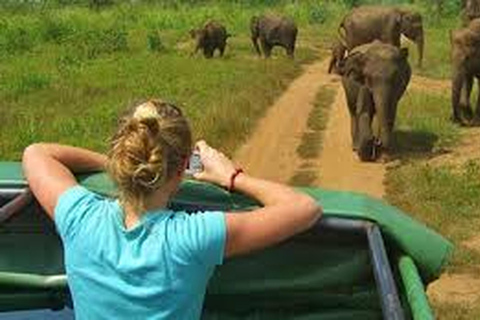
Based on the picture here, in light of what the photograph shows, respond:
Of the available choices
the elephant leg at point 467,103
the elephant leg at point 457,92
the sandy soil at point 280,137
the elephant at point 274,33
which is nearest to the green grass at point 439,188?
the elephant leg at point 457,92

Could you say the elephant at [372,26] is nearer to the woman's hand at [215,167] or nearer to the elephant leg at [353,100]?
the elephant leg at [353,100]

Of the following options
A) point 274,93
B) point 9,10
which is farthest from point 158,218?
point 9,10

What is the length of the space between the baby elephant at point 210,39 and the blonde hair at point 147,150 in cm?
2394

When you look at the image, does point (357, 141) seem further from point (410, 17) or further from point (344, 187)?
point (410, 17)

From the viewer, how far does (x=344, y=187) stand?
11.7 metres

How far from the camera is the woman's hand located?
3.37 meters

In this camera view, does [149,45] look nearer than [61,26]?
Yes

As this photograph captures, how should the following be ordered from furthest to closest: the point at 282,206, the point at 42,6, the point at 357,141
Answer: the point at 42,6, the point at 357,141, the point at 282,206

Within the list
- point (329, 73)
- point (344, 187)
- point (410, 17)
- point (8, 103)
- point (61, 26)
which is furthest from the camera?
point (61, 26)

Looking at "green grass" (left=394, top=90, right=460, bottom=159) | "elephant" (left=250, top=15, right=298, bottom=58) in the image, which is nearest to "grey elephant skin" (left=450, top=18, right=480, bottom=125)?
"green grass" (left=394, top=90, right=460, bottom=159)

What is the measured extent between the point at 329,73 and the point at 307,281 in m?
19.6

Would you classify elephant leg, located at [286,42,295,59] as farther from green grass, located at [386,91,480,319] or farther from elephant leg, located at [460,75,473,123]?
green grass, located at [386,91,480,319]

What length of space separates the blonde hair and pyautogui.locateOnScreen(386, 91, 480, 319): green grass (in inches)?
190

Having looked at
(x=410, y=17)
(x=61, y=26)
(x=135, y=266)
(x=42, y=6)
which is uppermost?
(x=135, y=266)
